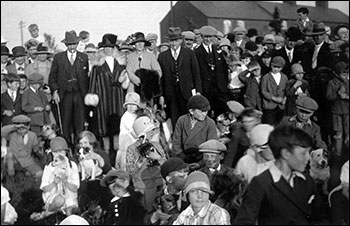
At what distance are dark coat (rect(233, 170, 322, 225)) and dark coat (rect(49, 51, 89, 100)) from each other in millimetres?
3306

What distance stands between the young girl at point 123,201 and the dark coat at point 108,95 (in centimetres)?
143

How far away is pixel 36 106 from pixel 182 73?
205 cm

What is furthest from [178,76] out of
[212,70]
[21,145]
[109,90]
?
[21,145]

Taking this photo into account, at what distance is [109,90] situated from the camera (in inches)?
226

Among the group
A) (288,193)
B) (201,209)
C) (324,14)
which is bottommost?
(201,209)

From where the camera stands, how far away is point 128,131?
5.25 meters

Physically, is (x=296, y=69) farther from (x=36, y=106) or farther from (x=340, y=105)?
(x=36, y=106)

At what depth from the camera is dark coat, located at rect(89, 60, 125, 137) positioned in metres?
5.70

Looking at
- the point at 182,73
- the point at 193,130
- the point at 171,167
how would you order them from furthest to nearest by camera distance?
the point at 182,73 < the point at 193,130 < the point at 171,167

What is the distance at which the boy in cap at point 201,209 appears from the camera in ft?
10.6

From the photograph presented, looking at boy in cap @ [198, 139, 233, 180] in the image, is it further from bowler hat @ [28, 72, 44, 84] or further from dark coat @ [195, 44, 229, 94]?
dark coat @ [195, 44, 229, 94]

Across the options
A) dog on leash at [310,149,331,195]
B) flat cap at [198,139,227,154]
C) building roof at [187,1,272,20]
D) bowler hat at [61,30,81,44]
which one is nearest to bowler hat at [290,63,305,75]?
flat cap at [198,139,227,154]

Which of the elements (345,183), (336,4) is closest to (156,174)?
(345,183)

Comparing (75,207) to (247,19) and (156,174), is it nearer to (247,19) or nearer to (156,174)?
(156,174)
